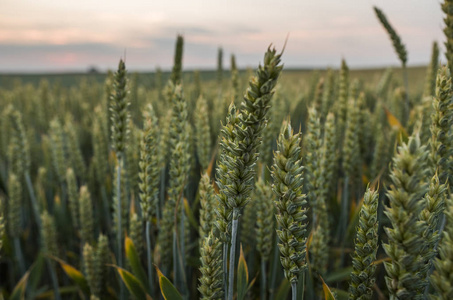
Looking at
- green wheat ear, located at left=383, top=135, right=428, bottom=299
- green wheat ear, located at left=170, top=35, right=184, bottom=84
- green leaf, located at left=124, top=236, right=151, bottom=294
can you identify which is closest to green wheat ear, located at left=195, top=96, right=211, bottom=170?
green wheat ear, located at left=170, top=35, right=184, bottom=84

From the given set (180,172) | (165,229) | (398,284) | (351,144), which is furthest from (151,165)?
(351,144)

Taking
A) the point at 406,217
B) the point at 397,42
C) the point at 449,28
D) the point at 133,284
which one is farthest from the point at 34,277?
the point at 397,42

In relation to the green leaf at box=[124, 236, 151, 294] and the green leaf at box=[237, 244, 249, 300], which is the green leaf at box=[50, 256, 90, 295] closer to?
the green leaf at box=[124, 236, 151, 294]

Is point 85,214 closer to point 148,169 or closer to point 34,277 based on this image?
point 34,277

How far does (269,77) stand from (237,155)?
9.1 inches

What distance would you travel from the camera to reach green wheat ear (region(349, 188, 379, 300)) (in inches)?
39.0

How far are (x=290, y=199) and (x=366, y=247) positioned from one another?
281 mm

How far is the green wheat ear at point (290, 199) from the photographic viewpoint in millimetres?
916

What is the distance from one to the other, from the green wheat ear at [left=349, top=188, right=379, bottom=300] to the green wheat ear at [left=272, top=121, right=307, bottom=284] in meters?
0.18

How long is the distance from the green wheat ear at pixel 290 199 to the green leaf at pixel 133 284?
0.92 meters

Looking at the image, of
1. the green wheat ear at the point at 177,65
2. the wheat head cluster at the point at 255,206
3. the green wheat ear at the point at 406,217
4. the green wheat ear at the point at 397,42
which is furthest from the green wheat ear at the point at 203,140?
the green wheat ear at the point at 397,42

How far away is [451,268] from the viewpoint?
2.46ft

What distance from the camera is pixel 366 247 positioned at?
3.26 ft

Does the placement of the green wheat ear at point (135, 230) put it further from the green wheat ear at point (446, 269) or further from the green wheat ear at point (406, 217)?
the green wheat ear at point (446, 269)
